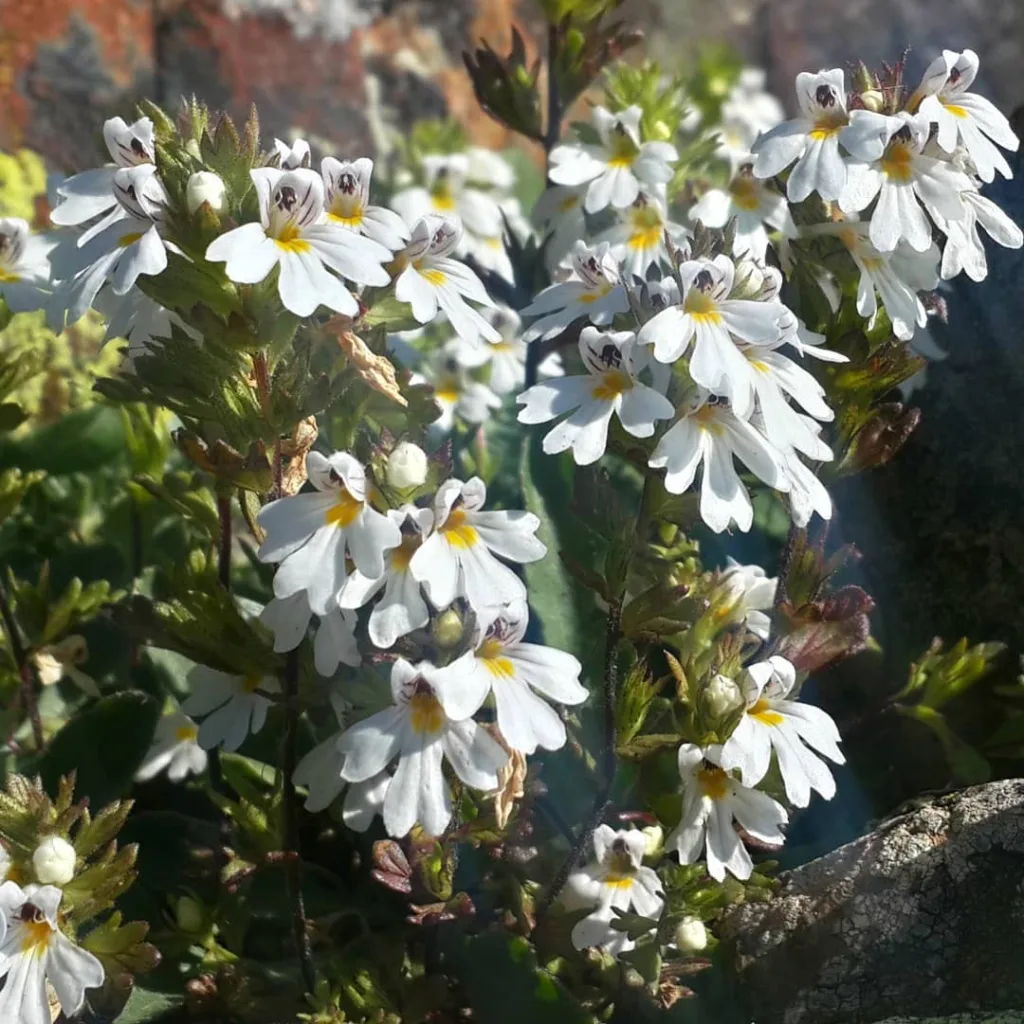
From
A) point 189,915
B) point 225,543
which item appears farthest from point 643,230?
point 189,915

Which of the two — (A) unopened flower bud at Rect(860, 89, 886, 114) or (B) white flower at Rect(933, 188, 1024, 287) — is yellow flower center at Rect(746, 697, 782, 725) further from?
(A) unopened flower bud at Rect(860, 89, 886, 114)

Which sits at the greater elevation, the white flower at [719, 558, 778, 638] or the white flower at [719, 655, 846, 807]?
the white flower at [719, 655, 846, 807]

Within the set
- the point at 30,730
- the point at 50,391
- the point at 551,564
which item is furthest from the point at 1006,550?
the point at 50,391

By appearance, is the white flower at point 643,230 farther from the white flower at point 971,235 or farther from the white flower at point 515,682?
the white flower at point 515,682

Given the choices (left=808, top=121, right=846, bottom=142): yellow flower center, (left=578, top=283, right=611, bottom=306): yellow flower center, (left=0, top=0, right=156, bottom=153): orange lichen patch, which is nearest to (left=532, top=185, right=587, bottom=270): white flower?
(left=578, top=283, right=611, bottom=306): yellow flower center

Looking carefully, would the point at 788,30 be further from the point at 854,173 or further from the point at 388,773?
the point at 388,773
